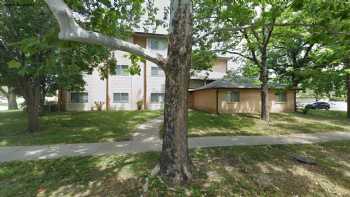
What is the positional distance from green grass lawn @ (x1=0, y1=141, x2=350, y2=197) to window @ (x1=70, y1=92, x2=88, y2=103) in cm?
1796

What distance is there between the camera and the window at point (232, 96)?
65.1 ft

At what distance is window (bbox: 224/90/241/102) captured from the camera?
→ 1984cm

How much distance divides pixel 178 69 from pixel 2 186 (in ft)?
15.6

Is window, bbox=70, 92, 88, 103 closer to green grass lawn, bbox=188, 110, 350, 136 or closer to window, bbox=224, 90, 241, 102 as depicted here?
green grass lawn, bbox=188, 110, 350, 136

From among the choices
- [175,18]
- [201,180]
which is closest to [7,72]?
[175,18]

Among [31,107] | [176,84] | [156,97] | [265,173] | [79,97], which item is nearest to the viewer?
[176,84]

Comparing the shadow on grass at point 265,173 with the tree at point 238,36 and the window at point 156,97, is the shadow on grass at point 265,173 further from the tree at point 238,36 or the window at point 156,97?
the window at point 156,97

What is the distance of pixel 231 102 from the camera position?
19906mm

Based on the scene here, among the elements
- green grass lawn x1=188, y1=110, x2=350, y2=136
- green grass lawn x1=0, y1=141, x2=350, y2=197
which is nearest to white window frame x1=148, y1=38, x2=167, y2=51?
green grass lawn x1=188, y1=110, x2=350, y2=136

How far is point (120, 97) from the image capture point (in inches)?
931

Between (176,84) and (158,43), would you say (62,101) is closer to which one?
(158,43)

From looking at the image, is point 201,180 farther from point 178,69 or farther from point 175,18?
point 175,18

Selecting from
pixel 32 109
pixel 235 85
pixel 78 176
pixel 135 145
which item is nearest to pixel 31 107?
pixel 32 109

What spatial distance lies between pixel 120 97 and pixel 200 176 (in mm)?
19965
